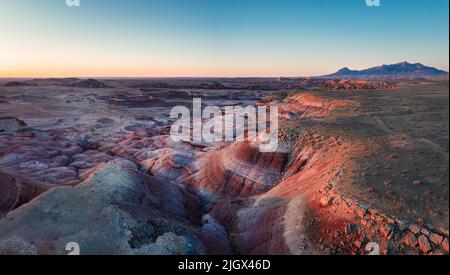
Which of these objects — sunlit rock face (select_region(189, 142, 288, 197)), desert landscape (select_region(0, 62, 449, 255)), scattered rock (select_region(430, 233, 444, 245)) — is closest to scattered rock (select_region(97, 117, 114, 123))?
desert landscape (select_region(0, 62, 449, 255))

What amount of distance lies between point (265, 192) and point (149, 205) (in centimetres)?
567

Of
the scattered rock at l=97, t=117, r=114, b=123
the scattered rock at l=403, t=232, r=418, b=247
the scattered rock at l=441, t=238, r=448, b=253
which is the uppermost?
the scattered rock at l=441, t=238, r=448, b=253

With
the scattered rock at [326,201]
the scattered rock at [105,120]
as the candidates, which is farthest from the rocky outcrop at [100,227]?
the scattered rock at [105,120]

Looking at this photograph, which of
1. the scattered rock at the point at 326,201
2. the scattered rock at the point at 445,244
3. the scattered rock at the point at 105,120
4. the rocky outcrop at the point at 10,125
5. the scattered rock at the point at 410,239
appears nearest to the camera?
the scattered rock at the point at 445,244

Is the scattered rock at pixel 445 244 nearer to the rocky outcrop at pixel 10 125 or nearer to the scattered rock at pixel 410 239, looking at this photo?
the scattered rock at pixel 410 239

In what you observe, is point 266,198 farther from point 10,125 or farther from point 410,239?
point 10,125

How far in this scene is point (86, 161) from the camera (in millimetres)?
26328

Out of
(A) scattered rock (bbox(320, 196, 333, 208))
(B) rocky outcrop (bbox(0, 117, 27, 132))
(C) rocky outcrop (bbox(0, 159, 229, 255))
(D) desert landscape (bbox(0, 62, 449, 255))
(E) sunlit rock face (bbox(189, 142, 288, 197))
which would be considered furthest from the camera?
(B) rocky outcrop (bbox(0, 117, 27, 132))

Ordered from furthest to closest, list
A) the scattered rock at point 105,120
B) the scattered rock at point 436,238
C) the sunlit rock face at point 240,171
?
1. the scattered rock at point 105,120
2. the sunlit rock face at point 240,171
3. the scattered rock at point 436,238

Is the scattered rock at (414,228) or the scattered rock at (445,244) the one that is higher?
the scattered rock at (414,228)

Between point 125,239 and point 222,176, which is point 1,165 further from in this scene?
point 125,239

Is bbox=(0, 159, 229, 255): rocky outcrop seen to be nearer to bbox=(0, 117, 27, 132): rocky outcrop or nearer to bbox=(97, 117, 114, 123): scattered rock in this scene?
bbox=(0, 117, 27, 132): rocky outcrop

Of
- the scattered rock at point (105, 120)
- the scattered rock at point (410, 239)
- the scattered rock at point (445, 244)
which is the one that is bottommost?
the scattered rock at point (105, 120)

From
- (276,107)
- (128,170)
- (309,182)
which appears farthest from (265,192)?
(276,107)
